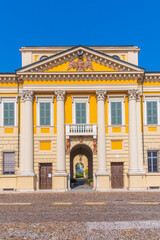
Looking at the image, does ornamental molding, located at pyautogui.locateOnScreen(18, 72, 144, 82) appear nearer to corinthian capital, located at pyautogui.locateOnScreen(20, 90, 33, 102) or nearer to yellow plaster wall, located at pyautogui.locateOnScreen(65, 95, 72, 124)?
corinthian capital, located at pyautogui.locateOnScreen(20, 90, 33, 102)

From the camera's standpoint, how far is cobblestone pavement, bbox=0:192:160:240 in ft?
32.1

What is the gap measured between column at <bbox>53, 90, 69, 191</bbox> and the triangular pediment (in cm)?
226

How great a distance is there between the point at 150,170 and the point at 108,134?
4.61 meters

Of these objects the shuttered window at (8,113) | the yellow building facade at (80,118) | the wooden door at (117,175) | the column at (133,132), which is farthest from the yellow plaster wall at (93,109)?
the shuttered window at (8,113)

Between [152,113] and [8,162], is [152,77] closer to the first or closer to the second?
[152,113]

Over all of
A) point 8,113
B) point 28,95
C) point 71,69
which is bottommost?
point 8,113

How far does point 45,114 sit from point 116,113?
6023 mm

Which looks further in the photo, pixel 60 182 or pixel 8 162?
pixel 8 162

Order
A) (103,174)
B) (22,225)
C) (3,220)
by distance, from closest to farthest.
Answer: (22,225)
(3,220)
(103,174)

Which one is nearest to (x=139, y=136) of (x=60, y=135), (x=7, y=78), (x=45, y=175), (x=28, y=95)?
(x=60, y=135)

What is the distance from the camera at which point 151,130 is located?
2620 cm

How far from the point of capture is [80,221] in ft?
39.4

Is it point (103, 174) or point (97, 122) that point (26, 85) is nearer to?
point (97, 122)

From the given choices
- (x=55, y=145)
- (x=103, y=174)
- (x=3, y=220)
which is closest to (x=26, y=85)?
(x=55, y=145)
